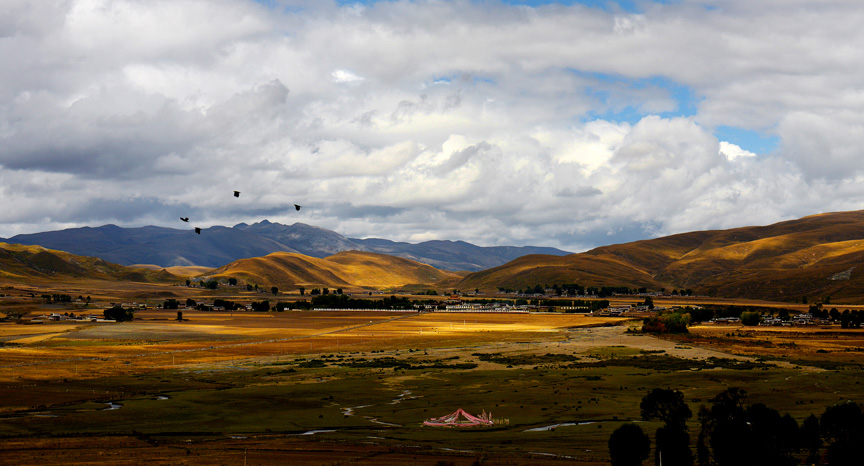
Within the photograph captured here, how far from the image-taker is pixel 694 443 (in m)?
48.8

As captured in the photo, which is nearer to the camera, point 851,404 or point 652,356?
point 851,404

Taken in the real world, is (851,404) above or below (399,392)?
above

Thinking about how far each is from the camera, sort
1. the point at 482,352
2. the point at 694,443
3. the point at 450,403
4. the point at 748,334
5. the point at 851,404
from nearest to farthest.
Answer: the point at 851,404
the point at 694,443
the point at 450,403
the point at 482,352
the point at 748,334

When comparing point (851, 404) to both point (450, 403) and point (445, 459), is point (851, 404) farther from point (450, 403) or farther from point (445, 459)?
point (450, 403)

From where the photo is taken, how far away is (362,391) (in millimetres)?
79062

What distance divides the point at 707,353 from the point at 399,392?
65.7 metres

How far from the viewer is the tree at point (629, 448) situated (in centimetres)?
3956

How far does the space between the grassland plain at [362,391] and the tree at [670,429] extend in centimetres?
491

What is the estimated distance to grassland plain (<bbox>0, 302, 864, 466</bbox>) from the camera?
4991cm

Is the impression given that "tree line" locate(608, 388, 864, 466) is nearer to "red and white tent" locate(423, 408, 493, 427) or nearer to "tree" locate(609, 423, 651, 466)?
"tree" locate(609, 423, 651, 466)

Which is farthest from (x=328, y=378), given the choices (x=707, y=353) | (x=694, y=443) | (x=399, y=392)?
(x=707, y=353)

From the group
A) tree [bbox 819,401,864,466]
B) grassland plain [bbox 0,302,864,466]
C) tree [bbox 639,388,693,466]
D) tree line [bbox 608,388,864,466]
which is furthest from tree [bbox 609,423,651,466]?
tree [bbox 819,401,864,466]

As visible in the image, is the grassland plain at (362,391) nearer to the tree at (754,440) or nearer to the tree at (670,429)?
the tree at (670,429)

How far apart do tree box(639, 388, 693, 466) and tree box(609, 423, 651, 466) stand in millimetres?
1230
